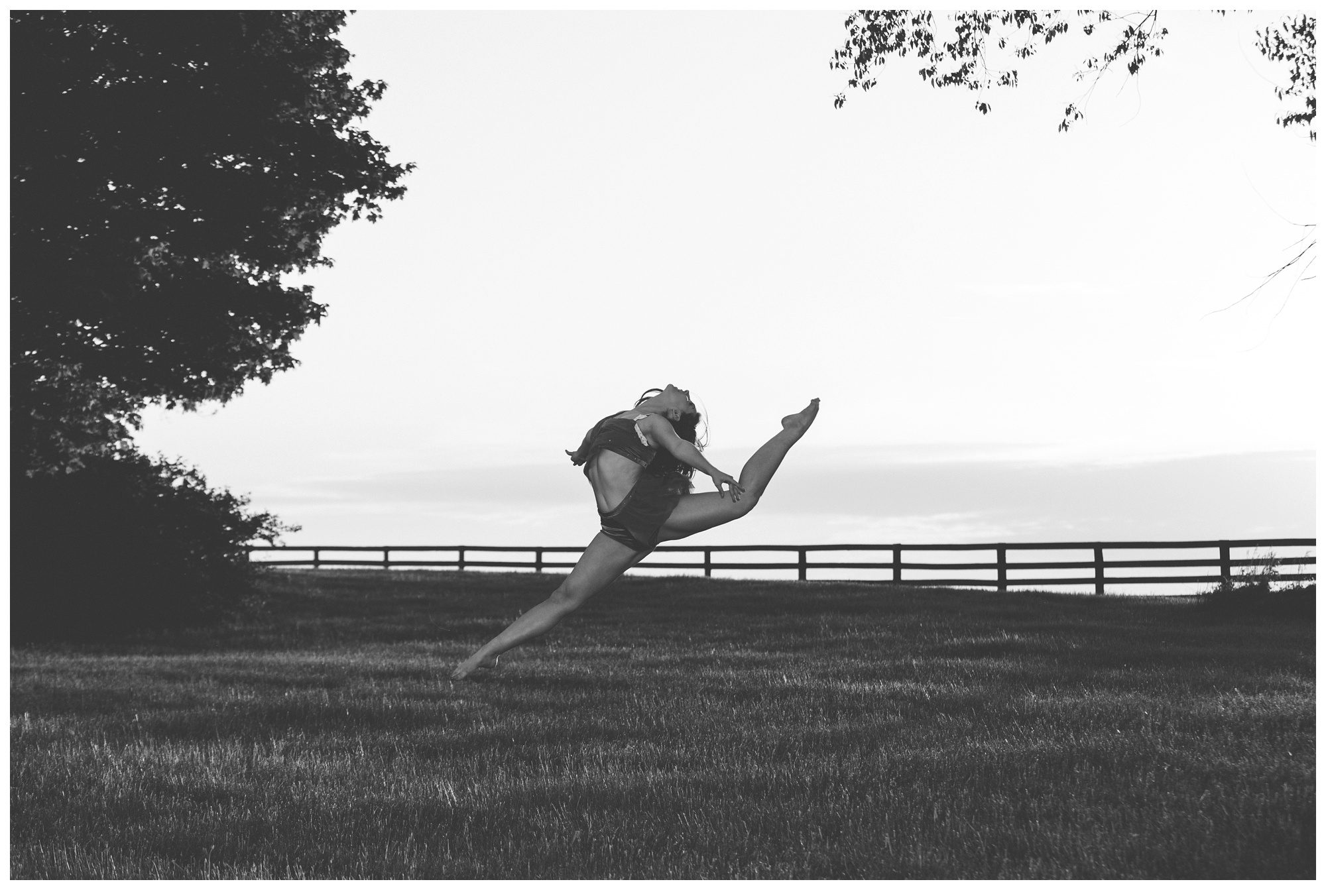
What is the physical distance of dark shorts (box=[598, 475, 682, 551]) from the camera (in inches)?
175

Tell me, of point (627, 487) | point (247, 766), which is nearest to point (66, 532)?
point (247, 766)

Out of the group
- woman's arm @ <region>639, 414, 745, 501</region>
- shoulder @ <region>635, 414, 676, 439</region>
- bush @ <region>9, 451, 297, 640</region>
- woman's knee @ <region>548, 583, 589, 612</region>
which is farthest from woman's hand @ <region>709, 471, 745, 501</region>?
bush @ <region>9, 451, 297, 640</region>

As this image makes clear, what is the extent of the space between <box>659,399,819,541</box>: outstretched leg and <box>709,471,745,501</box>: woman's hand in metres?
0.03

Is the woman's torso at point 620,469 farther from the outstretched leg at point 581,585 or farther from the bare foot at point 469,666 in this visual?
the bare foot at point 469,666

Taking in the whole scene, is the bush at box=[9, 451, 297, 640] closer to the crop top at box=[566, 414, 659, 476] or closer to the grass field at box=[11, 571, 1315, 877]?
the grass field at box=[11, 571, 1315, 877]

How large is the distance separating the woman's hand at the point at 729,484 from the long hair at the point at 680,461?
10 centimetres

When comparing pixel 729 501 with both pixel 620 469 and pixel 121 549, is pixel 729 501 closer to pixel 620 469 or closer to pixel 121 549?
pixel 620 469

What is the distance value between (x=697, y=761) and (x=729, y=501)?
176 inches

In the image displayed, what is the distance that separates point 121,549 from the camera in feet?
66.8

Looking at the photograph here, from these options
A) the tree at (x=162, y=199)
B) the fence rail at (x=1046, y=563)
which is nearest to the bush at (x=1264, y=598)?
the fence rail at (x=1046, y=563)

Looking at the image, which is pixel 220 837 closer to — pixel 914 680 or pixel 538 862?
pixel 538 862

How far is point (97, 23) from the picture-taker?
17844mm

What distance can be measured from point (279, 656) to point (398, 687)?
5.56 m

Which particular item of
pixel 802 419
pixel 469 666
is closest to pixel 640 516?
pixel 802 419
